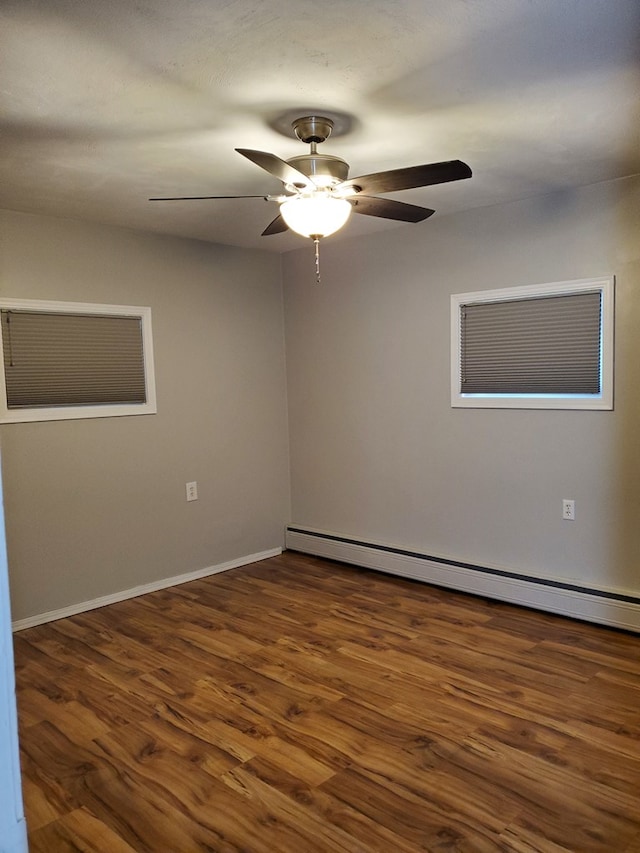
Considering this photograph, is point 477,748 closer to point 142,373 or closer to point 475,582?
point 475,582

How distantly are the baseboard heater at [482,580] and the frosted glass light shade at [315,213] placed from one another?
7.58ft

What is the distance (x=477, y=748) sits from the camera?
7.59 feet

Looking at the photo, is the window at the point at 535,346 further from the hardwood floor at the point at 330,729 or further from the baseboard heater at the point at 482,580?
the hardwood floor at the point at 330,729

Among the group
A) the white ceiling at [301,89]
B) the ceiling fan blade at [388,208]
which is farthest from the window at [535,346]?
the ceiling fan blade at [388,208]

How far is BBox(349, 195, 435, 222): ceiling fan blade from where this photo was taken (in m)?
2.56

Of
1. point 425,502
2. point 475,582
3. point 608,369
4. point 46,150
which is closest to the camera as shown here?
point 46,150

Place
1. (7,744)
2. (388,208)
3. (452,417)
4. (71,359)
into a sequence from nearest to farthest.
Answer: (7,744) < (388,208) < (71,359) < (452,417)

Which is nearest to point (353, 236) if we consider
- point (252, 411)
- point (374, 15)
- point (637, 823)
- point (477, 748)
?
point (252, 411)

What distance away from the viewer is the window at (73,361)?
3486mm

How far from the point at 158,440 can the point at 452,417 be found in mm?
1874

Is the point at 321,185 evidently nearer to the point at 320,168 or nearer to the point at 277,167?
the point at 320,168

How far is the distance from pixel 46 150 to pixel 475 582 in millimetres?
3149

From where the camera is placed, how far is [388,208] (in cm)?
264

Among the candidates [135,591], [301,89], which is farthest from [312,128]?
[135,591]
